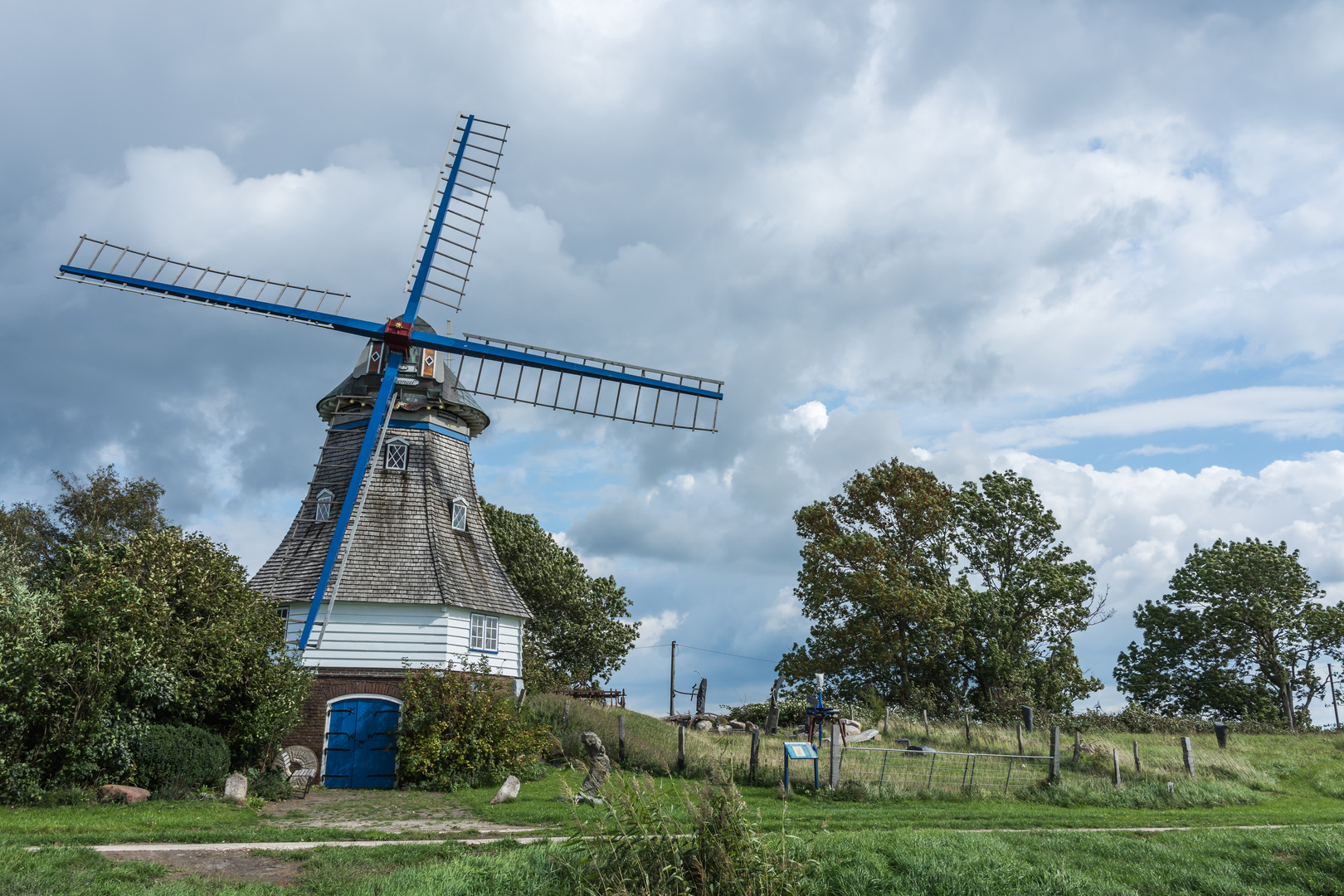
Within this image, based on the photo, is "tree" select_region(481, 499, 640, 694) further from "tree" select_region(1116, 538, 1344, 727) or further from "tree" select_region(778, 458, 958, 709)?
"tree" select_region(1116, 538, 1344, 727)

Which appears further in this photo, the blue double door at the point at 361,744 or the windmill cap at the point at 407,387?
the windmill cap at the point at 407,387

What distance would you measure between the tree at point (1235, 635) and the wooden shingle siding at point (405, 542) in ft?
115

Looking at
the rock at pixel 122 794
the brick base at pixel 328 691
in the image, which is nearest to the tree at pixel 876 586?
the brick base at pixel 328 691

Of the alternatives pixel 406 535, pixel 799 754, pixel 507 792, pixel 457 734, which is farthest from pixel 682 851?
pixel 406 535

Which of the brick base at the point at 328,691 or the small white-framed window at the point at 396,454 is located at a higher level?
the small white-framed window at the point at 396,454

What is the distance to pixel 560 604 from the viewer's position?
133ft

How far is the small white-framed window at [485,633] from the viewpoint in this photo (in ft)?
77.7

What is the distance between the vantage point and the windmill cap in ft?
84.2

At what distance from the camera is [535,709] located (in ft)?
83.7

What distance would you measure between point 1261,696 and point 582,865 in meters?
44.0

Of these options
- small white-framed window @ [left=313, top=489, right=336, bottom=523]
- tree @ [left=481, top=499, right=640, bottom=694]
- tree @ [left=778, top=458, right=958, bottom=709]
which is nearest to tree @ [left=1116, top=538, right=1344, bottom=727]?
tree @ [left=778, top=458, right=958, bottom=709]

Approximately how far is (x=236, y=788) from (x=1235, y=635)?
4400 centimetres

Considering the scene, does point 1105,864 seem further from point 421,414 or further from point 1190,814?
point 421,414

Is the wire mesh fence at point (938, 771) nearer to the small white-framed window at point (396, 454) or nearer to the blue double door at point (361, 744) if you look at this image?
the blue double door at point (361, 744)
